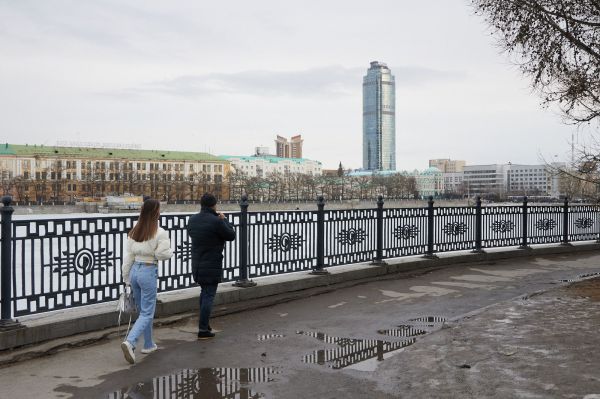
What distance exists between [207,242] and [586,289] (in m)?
7.34

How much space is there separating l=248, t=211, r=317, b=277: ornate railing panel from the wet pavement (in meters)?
1.15

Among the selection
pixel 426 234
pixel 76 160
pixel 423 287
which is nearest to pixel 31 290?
pixel 423 287

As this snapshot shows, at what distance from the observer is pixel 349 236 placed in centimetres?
1248

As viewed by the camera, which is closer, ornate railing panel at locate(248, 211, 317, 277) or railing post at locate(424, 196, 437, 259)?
ornate railing panel at locate(248, 211, 317, 277)

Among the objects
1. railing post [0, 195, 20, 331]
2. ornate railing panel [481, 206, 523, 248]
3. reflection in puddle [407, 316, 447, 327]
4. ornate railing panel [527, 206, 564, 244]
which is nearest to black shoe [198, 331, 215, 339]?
railing post [0, 195, 20, 331]

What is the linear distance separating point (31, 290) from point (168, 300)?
2.07 metres

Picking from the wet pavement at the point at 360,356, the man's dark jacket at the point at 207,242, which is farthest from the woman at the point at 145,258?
the man's dark jacket at the point at 207,242

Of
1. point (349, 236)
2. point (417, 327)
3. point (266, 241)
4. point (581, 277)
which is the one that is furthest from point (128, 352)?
point (581, 277)

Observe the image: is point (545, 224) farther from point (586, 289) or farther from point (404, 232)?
point (586, 289)

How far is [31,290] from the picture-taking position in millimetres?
7246

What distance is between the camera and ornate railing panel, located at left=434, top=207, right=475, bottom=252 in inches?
594

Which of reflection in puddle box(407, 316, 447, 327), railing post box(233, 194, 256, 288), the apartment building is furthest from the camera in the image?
the apartment building

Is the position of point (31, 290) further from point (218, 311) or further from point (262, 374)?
point (262, 374)

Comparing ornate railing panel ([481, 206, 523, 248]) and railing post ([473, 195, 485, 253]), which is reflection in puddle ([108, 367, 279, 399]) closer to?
railing post ([473, 195, 485, 253])
